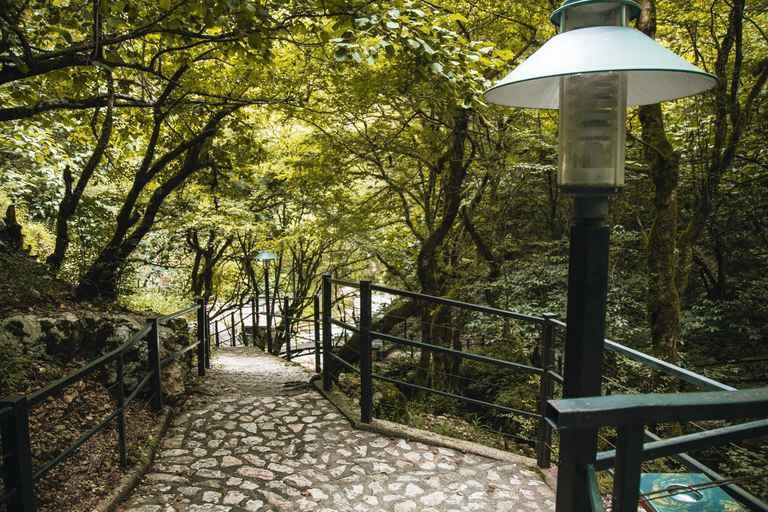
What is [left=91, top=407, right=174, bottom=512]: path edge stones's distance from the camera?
275 cm

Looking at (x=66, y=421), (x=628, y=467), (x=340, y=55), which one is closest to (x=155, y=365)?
(x=66, y=421)

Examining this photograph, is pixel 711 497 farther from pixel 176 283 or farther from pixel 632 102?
pixel 176 283

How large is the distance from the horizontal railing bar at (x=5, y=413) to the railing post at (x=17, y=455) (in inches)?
0.4

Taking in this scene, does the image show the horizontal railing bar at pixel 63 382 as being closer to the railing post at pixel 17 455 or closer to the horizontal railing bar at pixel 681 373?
the railing post at pixel 17 455

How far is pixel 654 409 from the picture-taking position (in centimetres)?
91

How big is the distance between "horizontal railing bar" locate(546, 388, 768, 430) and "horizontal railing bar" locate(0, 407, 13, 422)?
2.00 metres

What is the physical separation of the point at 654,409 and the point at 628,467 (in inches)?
5.3

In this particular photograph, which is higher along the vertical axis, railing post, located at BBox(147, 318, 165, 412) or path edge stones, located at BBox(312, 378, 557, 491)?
railing post, located at BBox(147, 318, 165, 412)

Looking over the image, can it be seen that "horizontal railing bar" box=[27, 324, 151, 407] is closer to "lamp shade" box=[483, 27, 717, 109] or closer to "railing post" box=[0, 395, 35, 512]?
"railing post" box=[0, 395, 35, 512]

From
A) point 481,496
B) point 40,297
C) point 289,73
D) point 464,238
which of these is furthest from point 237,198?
point 481,496

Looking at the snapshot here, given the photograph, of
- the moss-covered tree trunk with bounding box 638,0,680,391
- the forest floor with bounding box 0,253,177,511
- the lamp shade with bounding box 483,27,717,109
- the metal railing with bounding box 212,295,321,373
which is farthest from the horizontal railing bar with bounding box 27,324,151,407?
the moss-covered tree trunk with bounding box 638,0,680,391

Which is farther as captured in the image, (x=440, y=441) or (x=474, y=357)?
(x=440, y=441)

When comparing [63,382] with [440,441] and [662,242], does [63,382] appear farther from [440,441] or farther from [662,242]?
[662,242]

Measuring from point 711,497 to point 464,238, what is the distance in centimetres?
737
